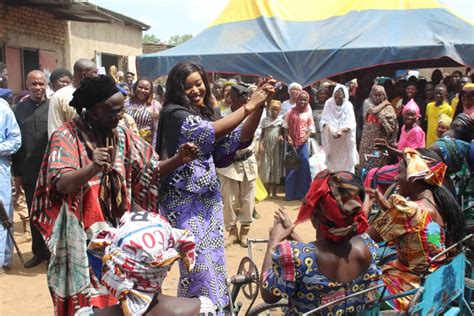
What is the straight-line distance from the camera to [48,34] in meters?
15.0

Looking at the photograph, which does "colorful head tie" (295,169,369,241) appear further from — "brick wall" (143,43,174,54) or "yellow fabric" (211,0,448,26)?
"brick wall" (143,43,174,54)

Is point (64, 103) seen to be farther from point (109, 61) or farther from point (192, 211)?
point (109, 61)

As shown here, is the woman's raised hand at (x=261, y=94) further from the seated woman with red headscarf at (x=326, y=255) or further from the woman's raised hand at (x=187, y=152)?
the seated woman with red headscarf at (x=326, y=255)

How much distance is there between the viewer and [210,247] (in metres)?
3.31

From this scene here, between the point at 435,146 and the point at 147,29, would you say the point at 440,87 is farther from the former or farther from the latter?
the point at 147,29

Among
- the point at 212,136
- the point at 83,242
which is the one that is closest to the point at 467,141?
the point at 212,136

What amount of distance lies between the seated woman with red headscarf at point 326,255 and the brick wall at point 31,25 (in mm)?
12033

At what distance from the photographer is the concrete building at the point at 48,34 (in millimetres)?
13117

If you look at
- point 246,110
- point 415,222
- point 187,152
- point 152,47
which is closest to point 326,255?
point 415,222

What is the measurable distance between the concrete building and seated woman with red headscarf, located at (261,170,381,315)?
38.4ft

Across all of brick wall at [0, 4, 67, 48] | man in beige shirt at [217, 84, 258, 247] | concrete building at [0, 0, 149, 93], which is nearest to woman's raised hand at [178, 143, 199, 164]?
man in beige shirt at [217, 84, 258, 247]

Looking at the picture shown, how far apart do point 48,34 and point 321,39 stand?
26.2ft

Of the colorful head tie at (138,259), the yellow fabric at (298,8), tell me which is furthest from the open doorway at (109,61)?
the colorful head tie at (138,259)

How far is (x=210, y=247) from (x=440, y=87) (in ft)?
23.7
